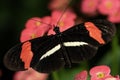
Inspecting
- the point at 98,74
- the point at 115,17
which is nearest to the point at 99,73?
the point at 98,74

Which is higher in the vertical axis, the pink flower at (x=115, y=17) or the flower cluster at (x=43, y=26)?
the flower cluster at (x=43, y=26)

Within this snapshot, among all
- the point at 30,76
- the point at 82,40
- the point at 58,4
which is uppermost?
the point at 82,40

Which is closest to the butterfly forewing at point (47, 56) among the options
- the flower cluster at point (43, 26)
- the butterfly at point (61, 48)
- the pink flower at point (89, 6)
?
the butterfly at point (61, 48)

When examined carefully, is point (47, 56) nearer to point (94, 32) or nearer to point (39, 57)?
point (39, 57)

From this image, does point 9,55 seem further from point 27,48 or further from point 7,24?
point 7,24

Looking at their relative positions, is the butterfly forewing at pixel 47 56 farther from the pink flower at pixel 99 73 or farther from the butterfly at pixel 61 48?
the pink flower at pixel 99 73
